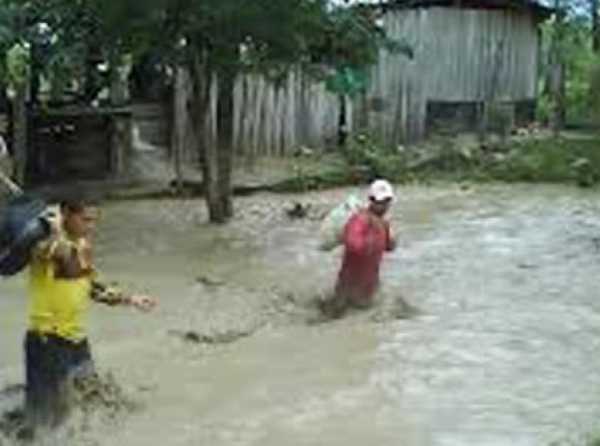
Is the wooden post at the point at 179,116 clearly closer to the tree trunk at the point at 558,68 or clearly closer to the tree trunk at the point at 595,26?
the tree trunk at the point at 558,68

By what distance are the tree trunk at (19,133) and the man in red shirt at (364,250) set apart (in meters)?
6.77

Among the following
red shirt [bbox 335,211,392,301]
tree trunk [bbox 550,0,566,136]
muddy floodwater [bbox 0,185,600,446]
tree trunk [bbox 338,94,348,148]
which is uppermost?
tree trunk [bbox 550,0,566,136]

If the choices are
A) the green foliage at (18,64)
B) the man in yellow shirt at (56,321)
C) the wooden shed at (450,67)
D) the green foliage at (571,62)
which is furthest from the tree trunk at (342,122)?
the man in yellow shirt at (56,321)

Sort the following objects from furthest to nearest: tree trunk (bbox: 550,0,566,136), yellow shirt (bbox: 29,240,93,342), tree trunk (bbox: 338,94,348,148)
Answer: tree trunk (bbox: 550,0,566,136), tree trunk (bbox: 338,94,348,148), yellow shirt (bbox: 29,240,93,342)

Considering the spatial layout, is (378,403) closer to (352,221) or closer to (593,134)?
(352,221)

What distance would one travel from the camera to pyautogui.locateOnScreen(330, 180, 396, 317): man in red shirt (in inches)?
420

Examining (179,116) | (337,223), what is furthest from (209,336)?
(179,116)

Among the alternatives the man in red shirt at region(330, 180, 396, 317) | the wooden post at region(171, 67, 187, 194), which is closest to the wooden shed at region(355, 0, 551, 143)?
the wooden post at region(171, 67, 187, 194)

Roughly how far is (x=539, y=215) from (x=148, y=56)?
200 inches

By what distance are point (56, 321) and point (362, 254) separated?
12.6ft

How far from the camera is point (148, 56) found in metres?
15.4

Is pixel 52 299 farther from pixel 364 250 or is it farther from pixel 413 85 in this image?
pixel 413 85

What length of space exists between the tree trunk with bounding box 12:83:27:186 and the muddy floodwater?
4.24 feet

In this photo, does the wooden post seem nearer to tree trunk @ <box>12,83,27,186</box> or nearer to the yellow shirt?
tree trunk @ <box>12,83,27,186</box>
